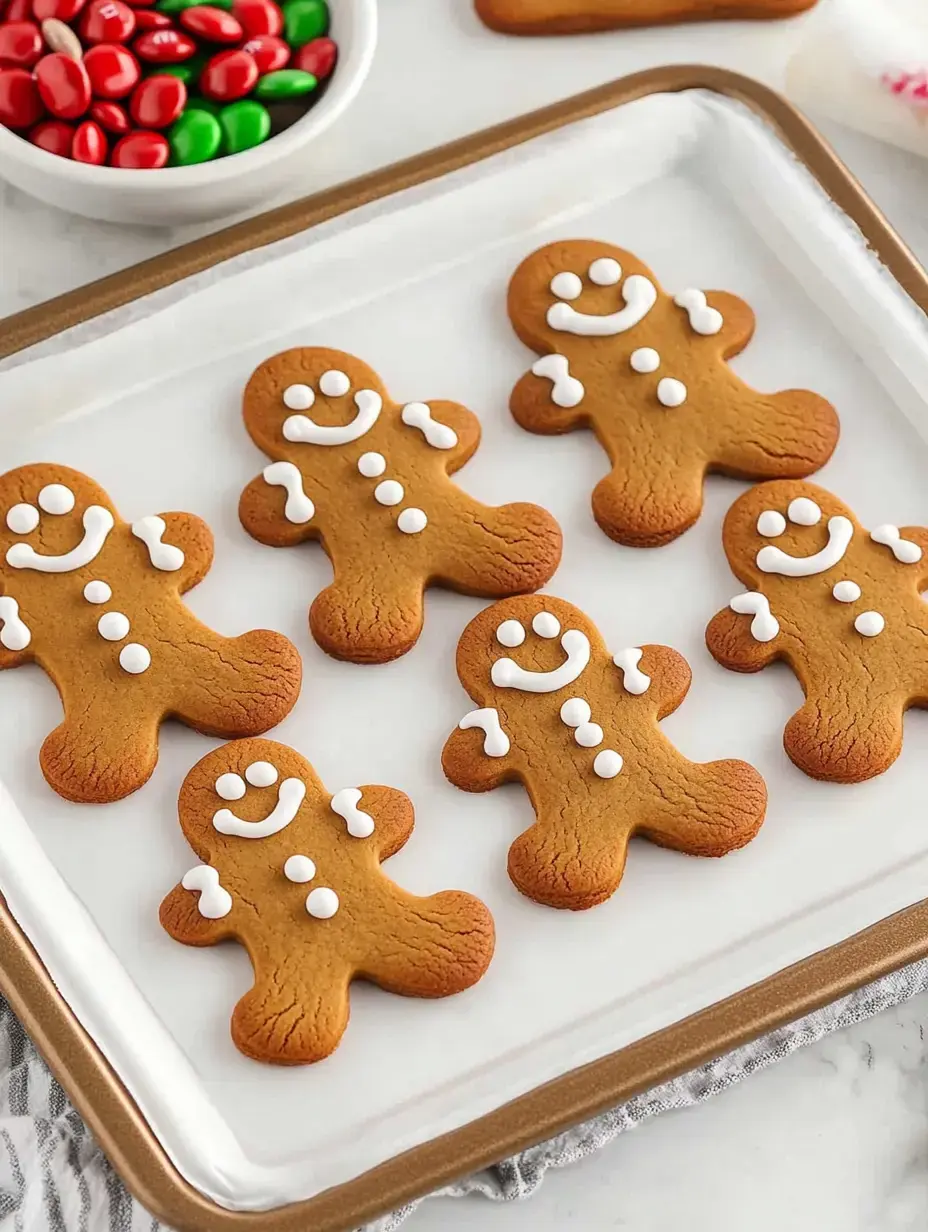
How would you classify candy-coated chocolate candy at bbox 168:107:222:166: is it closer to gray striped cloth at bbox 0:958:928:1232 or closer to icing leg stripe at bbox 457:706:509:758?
icing leg stripe at bbox 457:706:509:758

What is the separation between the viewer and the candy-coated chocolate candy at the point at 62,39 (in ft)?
3.88

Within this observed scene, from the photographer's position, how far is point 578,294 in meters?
1.22

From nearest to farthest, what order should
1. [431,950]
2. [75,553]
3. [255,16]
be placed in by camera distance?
[431,950]
[75,553]
[255,16]

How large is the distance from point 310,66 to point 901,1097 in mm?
856

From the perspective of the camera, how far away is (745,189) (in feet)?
4.19

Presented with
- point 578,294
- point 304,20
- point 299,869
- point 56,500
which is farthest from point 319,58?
point 299,869

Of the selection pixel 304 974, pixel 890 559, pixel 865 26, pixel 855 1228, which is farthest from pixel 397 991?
pixel 865 26

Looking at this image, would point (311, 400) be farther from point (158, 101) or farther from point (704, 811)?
point (704, 811)

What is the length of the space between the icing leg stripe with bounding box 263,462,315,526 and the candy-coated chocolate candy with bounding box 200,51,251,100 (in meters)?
0.28

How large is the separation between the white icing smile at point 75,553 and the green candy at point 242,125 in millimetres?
293

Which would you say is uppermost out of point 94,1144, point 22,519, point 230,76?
point 230,76

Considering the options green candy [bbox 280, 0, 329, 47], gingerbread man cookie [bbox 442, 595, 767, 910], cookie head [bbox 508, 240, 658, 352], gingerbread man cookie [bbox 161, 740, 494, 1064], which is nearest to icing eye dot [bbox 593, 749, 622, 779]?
gingerbread man cookie [bbox 442, 595, 767, 910]

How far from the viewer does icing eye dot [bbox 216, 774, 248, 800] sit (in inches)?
41.4

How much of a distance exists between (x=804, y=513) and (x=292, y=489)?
36cm
